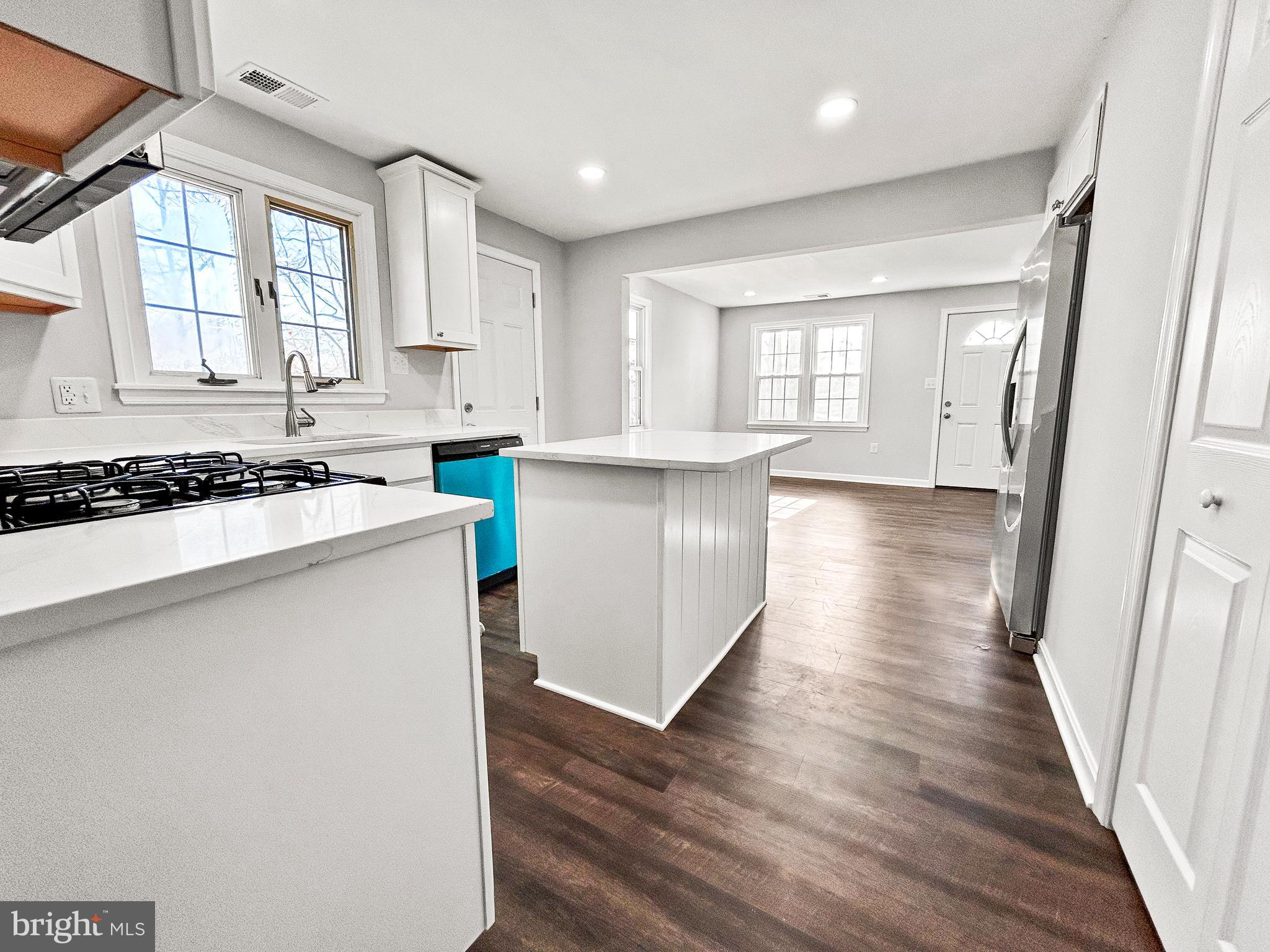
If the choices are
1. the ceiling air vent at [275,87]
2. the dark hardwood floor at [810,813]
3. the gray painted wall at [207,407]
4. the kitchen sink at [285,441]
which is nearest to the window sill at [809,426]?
the gray painted wall at [207,407]

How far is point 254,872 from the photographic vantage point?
2.05 ft

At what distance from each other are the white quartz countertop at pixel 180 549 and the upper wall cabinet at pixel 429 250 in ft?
7.46

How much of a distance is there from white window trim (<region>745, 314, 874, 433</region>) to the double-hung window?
2.20m

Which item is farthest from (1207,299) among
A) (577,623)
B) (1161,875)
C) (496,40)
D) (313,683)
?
(496,40)

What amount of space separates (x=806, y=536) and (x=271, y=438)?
358 centimetres

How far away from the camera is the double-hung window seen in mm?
5469

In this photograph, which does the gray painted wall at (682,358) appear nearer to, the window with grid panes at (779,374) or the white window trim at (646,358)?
the white window trim at (646,358)

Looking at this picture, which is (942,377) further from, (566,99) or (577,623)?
(577,623)

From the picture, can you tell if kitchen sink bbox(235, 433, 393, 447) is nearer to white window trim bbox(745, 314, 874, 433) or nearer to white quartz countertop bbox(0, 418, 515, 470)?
white quartz countertop bbox(0, 418, 515, 470)

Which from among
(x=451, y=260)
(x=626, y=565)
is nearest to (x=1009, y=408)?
(x=626, y=565)

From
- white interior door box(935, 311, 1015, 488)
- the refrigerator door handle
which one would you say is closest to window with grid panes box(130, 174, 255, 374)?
the refrigerator door handle

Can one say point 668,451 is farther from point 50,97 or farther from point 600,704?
point 50,97

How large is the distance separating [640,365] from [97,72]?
17.1 feet

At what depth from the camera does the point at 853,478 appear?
684 cm
